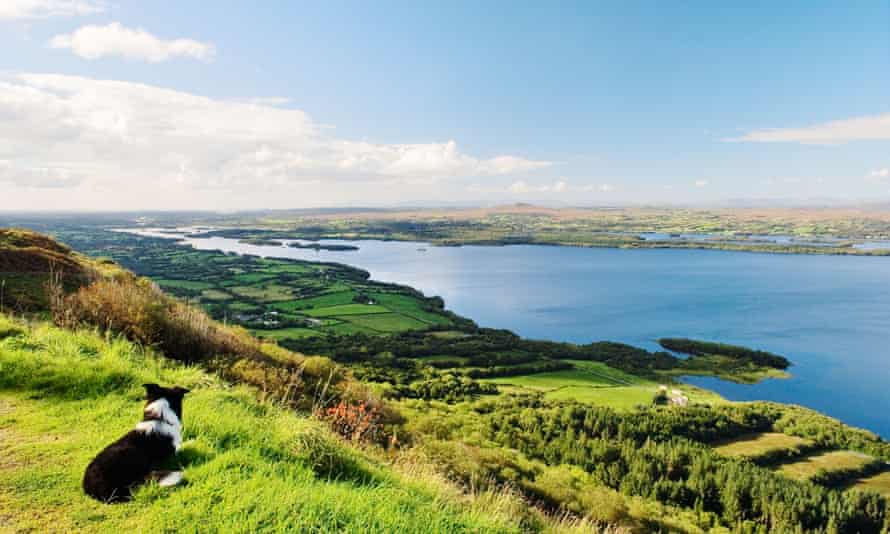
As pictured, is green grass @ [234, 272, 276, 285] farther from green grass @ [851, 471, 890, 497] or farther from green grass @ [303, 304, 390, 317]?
green grass @ [851, 471, 890, 497]

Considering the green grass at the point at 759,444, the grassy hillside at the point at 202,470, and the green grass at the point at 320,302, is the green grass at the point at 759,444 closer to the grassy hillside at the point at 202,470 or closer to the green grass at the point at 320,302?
the grassy hillside at the point at 202,470

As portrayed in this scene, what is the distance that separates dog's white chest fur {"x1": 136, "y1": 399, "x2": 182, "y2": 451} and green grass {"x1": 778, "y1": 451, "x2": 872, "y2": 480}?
2548 inches

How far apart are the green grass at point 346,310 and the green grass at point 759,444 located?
6372 cm

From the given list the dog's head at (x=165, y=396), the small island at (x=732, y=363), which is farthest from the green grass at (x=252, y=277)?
the dog's head at (x=165, y=396)

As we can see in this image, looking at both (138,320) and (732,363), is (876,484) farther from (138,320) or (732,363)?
(138,320)

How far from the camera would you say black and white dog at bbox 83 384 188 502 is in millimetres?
4227

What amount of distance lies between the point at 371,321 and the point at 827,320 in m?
103

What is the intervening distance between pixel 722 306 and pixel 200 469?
5208 inches

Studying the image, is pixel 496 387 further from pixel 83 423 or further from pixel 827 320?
pixel 827 320

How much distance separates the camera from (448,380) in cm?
6219

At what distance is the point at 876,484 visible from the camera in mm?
47188

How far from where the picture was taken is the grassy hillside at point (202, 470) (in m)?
3.98

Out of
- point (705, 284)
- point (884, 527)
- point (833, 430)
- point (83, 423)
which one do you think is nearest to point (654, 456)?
point (884, 527)

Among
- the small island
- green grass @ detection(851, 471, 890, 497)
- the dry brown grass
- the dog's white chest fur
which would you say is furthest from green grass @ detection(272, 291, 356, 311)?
the dog's white chest fur
